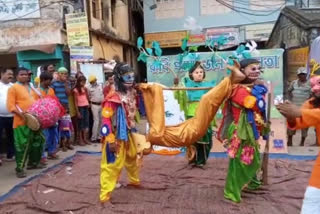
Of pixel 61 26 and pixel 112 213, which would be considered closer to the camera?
pixel 112 213

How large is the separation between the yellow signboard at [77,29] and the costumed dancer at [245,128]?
7.34m

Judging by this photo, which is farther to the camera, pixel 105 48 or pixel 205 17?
pixel 205 17

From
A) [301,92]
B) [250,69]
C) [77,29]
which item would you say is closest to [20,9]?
[77,29]

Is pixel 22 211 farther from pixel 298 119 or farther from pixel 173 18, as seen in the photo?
pixel 173 18

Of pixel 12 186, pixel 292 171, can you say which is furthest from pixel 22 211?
pixel 292 171

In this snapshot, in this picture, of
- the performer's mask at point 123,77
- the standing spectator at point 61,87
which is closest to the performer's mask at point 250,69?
the performer's mask at point 123,77

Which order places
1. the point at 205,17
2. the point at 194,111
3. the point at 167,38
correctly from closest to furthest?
the point at 194,111
the point at 205,17
the point at 167,38

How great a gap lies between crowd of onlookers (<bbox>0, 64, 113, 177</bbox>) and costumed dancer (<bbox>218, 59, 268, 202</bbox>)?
3.08 m

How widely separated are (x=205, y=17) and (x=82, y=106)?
12.1 m

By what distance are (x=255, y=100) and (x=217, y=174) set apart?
1.78 meters

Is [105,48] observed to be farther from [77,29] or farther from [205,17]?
[205,17]

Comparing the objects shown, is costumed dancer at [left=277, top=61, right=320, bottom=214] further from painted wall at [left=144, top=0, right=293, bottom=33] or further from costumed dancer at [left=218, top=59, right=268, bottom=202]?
painted wall at [left=144, top=0, right=293, bottom=33]

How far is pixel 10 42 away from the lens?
11.7 metres

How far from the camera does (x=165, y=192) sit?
4.82 metres
